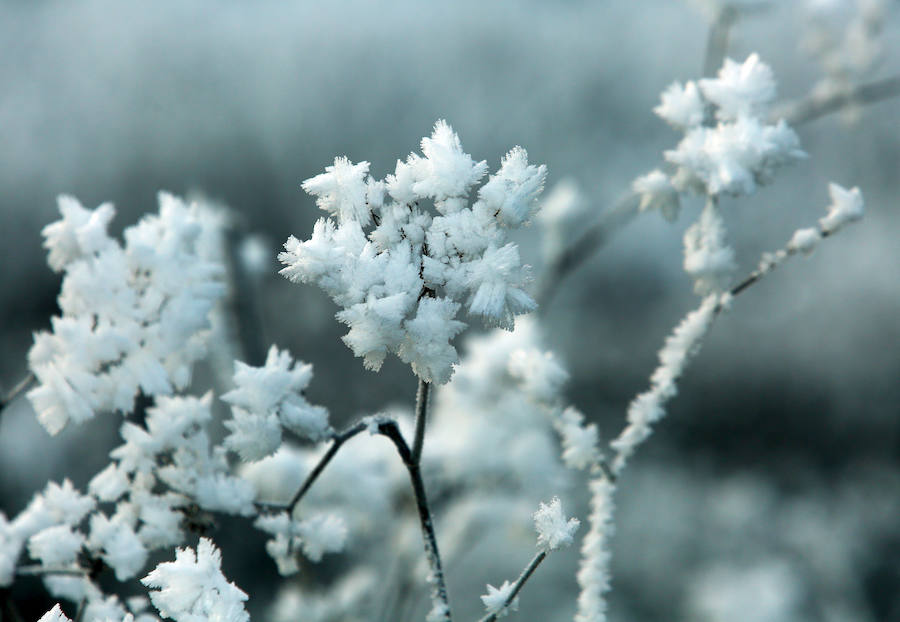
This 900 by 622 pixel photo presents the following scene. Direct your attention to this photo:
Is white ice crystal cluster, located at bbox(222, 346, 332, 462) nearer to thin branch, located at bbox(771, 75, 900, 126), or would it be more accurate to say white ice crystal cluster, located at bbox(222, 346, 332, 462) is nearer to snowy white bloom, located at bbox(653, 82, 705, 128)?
snowy white bloom, located at bbox(653, 82, 705, 128)

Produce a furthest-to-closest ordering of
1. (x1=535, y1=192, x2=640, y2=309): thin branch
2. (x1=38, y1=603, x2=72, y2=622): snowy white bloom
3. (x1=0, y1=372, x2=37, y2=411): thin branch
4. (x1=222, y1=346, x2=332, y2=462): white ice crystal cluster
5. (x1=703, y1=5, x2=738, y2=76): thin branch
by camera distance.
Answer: (x1=703, y1=5, x2=738, y2=76): thin branch, (x1=535, y1=192, x2=640, y2=309): thin branch, (x1=0, y1=372, x2=37, y2=411): thin branch, (x1=222, y1=346, x2=332, y2=462): white ice crystal cluster, (x1=38, y1=603, x2=72, y2=622): snowy white bloom

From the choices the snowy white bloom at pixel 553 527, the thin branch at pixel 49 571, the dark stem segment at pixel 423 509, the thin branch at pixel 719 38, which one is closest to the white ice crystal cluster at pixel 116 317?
the thin branch at pixel 49 571

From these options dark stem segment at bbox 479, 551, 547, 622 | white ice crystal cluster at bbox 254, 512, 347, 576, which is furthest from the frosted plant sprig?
white ice crystal cluster at bbox 254, 512, 347, 576

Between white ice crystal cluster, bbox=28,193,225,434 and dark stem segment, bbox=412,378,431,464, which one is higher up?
white ice crystal cluster, bbox=28,193,225,434

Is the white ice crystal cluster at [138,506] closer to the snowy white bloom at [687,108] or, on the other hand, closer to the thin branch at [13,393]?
the thin branch at [13,393]

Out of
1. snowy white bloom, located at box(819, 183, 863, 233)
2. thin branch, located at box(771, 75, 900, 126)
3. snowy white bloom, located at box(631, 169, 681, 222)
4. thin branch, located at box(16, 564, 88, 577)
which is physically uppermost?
thin branch, located at box(771, 75, 900, 126)

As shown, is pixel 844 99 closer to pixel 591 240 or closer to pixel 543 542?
pixel 591 240

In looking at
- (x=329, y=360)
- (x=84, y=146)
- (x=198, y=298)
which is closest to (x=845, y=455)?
(x=329, y=360)

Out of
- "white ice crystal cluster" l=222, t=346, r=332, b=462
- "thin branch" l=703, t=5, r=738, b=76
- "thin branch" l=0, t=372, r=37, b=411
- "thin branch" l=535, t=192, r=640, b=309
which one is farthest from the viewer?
"thin branch" l=703, t=5, r=738, b=76

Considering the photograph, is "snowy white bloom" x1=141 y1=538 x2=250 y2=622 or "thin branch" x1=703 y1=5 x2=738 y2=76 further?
"thin branch" x1=703 y1=5 x2=738 y2=76
